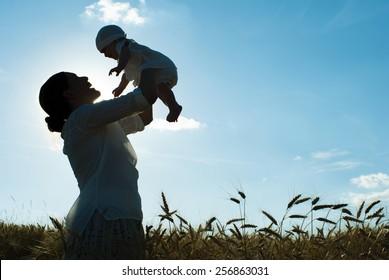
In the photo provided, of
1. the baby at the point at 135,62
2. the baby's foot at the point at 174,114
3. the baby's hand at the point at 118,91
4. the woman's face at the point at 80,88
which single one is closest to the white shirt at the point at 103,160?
the woman's face at the point at 80,88

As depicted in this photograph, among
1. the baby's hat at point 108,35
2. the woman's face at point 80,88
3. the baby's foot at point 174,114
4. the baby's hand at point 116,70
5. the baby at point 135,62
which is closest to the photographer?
the woman's face at point 80,88

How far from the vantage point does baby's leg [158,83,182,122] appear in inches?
207

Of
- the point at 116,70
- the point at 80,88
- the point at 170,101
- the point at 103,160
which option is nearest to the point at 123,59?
the point at 116,70

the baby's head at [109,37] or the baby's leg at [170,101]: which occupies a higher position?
the baby's head at [109,37]

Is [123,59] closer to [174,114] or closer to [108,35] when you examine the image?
[108,35]

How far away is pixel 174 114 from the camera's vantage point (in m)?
5.29

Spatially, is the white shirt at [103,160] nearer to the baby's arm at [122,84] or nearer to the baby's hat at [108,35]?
the baby's arm at [122,84]

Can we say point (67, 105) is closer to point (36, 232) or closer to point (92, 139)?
point (92, 139)

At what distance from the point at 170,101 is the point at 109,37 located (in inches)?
48.1

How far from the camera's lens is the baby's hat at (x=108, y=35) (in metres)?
5.93

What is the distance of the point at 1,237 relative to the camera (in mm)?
7684

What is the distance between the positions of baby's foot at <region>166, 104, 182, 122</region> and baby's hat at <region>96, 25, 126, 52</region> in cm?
129

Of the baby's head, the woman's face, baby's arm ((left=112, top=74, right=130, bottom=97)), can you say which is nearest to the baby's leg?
baby's arm ((left=112, top=74, right=130, bottom=97))
